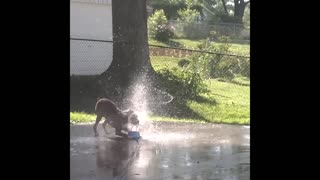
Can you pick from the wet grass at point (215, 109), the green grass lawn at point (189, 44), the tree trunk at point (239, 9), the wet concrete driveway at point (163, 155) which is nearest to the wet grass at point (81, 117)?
the wet grass at point (215, 109)

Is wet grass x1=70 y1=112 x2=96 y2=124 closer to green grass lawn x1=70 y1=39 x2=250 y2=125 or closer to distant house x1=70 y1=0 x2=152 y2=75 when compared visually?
green grass lawn x1=70 y1=39 x2=250 y2=125

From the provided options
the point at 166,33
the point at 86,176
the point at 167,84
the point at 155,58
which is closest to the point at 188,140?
the point at 86,176

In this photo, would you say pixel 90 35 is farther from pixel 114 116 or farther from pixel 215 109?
pixel 114 116

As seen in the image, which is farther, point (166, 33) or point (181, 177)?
point (166, 33)

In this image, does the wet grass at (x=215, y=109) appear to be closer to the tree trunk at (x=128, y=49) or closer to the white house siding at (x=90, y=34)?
the tree trunk at (x=128, y=49)

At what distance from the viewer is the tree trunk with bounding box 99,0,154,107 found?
41.3 feet

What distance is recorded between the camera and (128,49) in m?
12.8

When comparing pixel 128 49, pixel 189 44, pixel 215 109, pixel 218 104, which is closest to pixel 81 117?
pixel 128 49

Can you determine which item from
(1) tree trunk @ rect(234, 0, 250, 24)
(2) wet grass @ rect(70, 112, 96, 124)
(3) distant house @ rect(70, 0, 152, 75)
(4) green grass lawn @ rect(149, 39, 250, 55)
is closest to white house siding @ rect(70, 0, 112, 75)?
(3) distant house @ rect(70, 0, 152, 75)

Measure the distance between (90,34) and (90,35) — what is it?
0.04m
